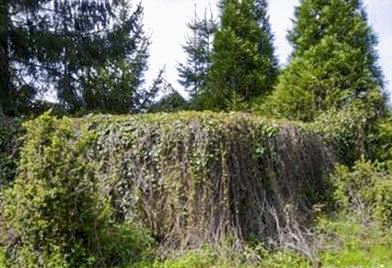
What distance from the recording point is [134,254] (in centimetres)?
779

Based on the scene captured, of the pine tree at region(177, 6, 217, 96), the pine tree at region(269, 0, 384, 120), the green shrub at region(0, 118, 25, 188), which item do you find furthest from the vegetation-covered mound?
the pine tree at region(177, 6, 217, 96)

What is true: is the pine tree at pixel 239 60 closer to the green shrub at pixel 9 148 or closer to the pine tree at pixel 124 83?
the pine tree at pixel 124 83

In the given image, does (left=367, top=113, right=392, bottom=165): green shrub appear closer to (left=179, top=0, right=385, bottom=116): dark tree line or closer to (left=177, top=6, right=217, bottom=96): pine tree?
(left=179, top=0, right=385, bottom=116): dark tree line

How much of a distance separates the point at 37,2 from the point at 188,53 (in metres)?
7.72

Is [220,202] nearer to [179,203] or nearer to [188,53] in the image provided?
[179,203]

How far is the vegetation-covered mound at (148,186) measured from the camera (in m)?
7.17

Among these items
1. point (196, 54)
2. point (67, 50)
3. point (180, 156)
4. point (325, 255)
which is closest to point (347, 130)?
point (325, 255)

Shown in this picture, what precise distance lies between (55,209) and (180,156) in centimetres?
220

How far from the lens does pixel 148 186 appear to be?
8734 mm

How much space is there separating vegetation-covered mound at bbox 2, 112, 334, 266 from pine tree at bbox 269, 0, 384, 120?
3.25m

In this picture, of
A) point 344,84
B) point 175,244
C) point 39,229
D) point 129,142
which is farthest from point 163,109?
point 39,229

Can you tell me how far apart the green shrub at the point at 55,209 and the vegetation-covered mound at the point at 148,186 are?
1cm

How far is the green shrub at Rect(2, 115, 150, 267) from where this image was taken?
7.10m

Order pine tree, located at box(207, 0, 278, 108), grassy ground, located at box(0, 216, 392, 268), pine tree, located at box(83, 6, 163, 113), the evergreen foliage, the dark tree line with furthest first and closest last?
pine tree, located at box(207, 0, 278, 108)
pine tree, located at box(83, 6, 163, 113)
the evergreen foliage
the dark tree line
grassy ground, located at box(0, 216, 392, 268)
